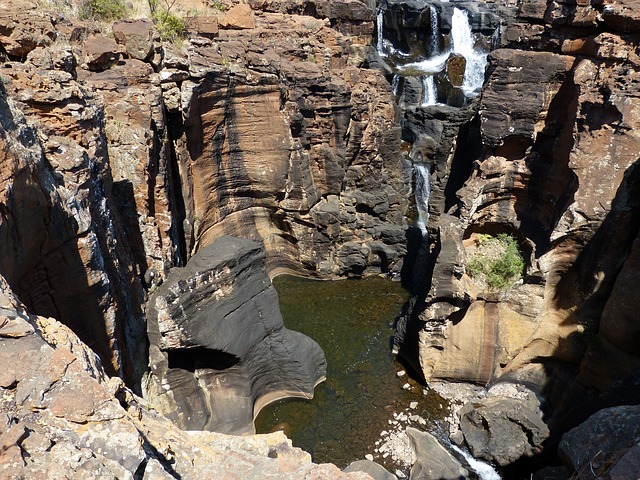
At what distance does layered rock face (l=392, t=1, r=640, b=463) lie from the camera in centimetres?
924

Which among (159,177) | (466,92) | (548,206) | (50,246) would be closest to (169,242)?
(159,177)

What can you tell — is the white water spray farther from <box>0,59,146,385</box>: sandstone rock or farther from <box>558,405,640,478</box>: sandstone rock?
<box>558,405,640,478</box>: sandstone rock

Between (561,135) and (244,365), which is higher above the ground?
(561,135)

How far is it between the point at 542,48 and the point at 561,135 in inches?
93.9

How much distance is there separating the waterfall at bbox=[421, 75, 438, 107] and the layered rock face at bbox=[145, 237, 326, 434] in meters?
11.8

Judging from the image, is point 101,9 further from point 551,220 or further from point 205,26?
point 551,220

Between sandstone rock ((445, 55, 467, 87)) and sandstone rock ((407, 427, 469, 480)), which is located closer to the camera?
sandstone rock ((407, 427, 469, 480))

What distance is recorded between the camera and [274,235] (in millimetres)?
16359

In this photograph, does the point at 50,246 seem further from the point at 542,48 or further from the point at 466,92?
the point at 466,92

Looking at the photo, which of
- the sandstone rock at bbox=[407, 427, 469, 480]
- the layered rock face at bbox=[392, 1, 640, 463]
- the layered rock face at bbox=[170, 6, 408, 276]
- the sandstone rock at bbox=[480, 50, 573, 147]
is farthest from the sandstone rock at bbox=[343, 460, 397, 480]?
the sandstone rock at bbox=[480, 50, 573, 147]

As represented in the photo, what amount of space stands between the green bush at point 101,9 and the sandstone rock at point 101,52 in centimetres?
195

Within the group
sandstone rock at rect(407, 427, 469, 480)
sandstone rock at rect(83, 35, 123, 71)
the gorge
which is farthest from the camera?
sandstone rock at rect(83, 35, 123, 71)

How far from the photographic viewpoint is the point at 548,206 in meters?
11.4

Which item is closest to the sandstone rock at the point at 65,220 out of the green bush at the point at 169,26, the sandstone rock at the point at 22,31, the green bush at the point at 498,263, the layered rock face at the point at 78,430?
the sandstone rock at the point at 22,31
